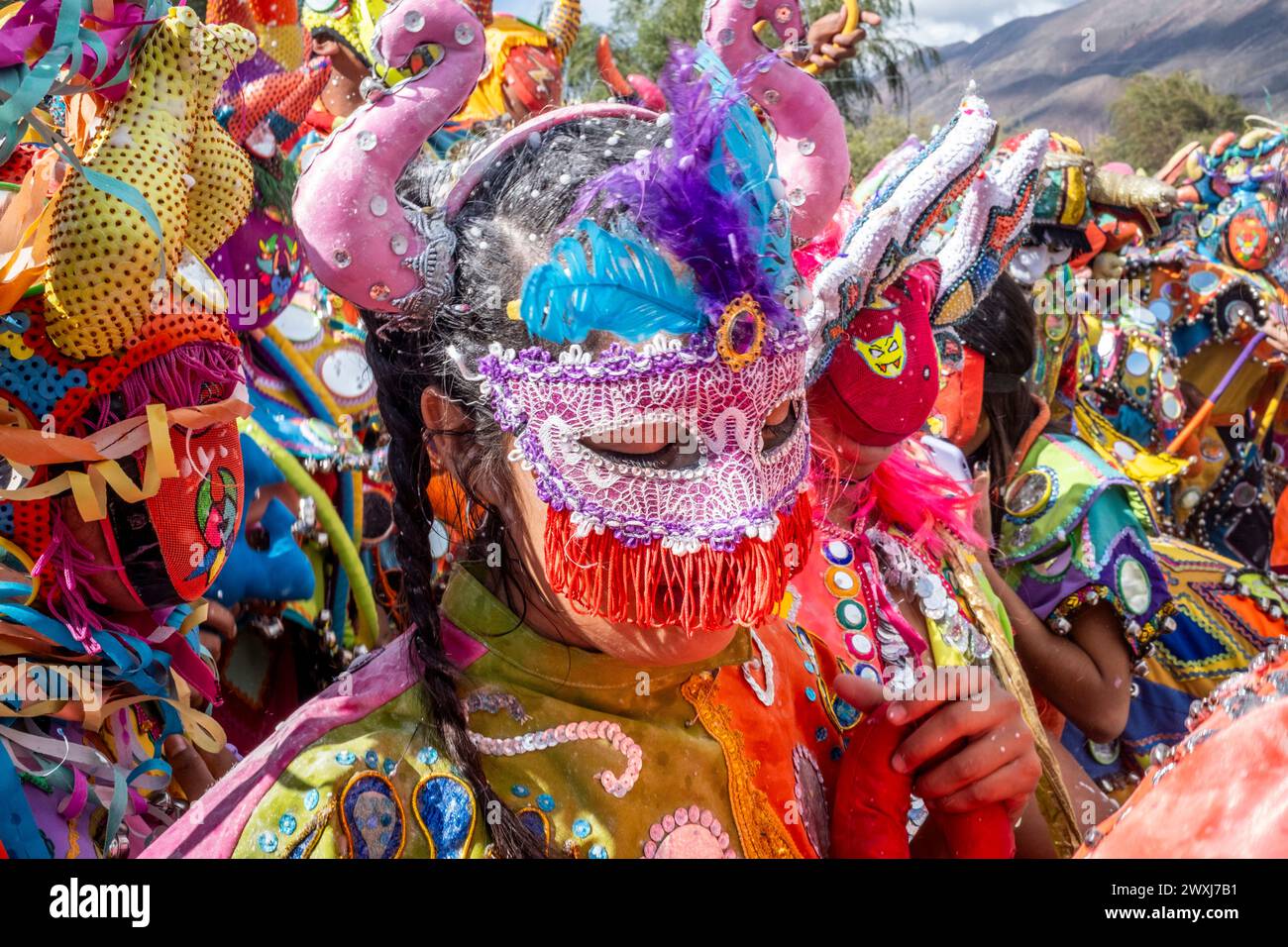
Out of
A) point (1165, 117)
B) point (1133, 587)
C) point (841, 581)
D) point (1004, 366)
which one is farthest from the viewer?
point (1165, 117)

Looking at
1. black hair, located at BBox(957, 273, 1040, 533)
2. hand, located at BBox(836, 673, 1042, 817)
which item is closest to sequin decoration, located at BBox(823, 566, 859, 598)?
hand, located at BBox(836, 673, 1042, 817)

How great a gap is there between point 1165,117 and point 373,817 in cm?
1901

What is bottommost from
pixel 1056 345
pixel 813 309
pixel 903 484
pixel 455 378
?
pixel 1056 345

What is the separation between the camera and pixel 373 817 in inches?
64.6

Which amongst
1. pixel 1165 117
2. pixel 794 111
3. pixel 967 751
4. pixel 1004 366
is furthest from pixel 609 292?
pixel 1165 117

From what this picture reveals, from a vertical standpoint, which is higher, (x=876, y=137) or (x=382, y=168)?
(x=382, y=168)

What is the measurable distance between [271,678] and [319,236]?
6.94 ft

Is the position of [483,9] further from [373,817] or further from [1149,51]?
[1149,51]

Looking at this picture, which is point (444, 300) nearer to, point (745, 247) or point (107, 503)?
point (745, 247)

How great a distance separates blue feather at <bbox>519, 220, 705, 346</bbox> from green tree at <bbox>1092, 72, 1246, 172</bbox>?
1717 cm

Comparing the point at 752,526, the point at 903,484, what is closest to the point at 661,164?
the point at 752,526

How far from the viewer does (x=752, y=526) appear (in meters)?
1.68

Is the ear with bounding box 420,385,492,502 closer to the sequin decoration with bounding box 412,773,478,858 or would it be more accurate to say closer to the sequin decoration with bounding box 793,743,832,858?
the sequin decoration with bounding box 412,773,478,858

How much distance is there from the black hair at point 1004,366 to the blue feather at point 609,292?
80.5 inches
